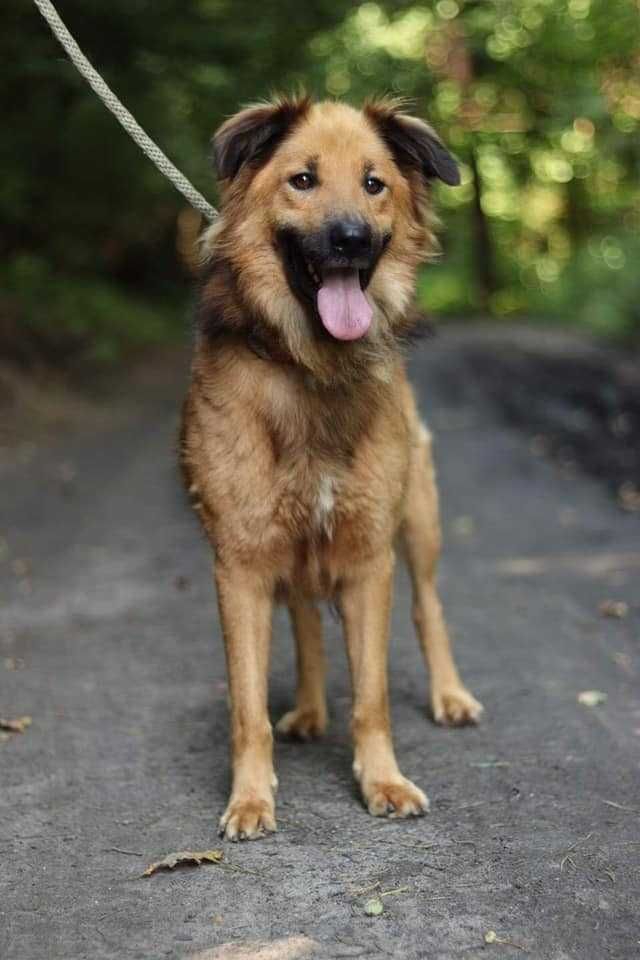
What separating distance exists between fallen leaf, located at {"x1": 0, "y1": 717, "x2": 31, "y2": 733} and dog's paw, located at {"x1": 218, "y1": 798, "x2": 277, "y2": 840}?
50.7 inches

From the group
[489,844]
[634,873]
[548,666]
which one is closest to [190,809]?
[489,844]

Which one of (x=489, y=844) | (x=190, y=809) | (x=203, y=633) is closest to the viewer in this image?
(x=489, y=844)

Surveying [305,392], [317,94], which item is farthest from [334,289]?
[317,94]

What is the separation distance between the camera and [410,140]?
419 centimetres

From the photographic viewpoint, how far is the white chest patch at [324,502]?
396 centimetres

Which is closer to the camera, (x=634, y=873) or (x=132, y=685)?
(x=634, y=873)

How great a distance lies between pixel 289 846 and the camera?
363 centimetres

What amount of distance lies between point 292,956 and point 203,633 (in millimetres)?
3499

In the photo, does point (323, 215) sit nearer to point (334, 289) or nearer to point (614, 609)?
point (334, 289)

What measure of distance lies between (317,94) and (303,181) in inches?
373

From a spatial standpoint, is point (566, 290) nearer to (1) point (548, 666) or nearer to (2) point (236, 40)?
(2) point (236, 40)

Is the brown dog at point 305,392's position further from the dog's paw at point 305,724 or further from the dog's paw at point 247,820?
the dog's paw at point 305,724

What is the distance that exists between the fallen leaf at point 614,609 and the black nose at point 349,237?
3.29 metres

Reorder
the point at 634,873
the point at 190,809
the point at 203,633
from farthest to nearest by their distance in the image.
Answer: the point at 203,633 → the point at 190,809 → the point at 634,873
